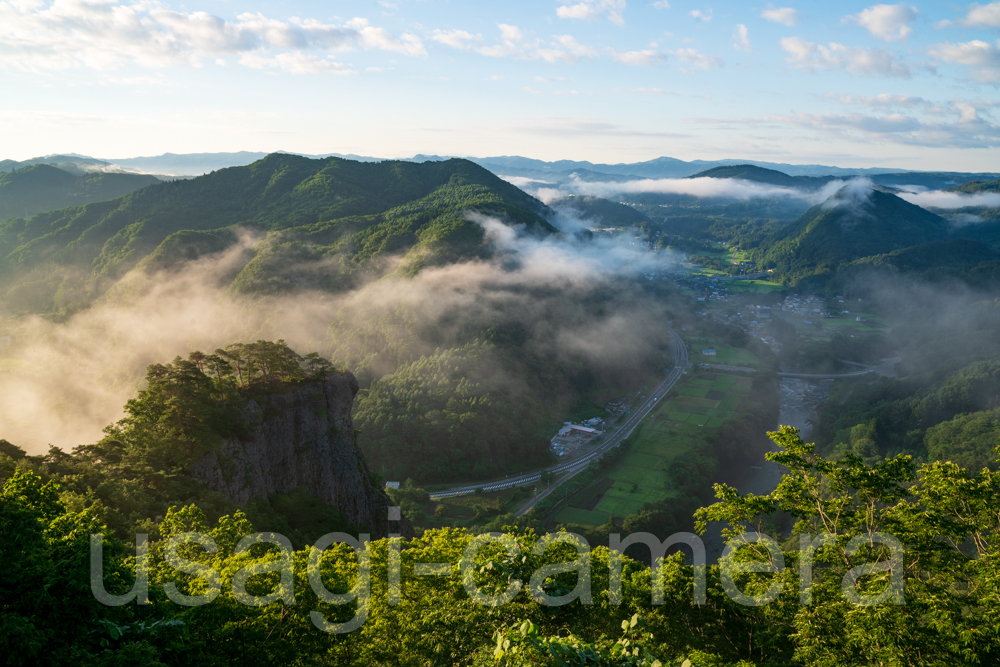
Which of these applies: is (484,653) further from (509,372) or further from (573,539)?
(509,372)

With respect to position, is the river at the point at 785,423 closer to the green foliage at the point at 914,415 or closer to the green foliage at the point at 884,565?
the green foliage at the point at 914,415

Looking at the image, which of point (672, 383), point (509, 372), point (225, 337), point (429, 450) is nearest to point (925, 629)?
point (429, 450)

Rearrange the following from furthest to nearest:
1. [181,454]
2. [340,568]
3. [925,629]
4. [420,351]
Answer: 1. [420,351]
2. [181,454]
3. [340,568]
4. [925,629]

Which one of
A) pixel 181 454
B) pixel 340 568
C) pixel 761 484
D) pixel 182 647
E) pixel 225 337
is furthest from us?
pixel 225 337

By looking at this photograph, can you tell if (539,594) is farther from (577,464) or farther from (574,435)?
(574,435)

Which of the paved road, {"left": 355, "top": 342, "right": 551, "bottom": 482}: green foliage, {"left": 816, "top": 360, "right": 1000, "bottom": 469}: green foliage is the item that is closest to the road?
{"left": 355, "top": 342, "right": 551, "bottom": 482}: green foliage

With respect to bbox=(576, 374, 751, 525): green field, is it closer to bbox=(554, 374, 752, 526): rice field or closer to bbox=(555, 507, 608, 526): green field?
bbox=(554, 374, 752, 526): rice field
